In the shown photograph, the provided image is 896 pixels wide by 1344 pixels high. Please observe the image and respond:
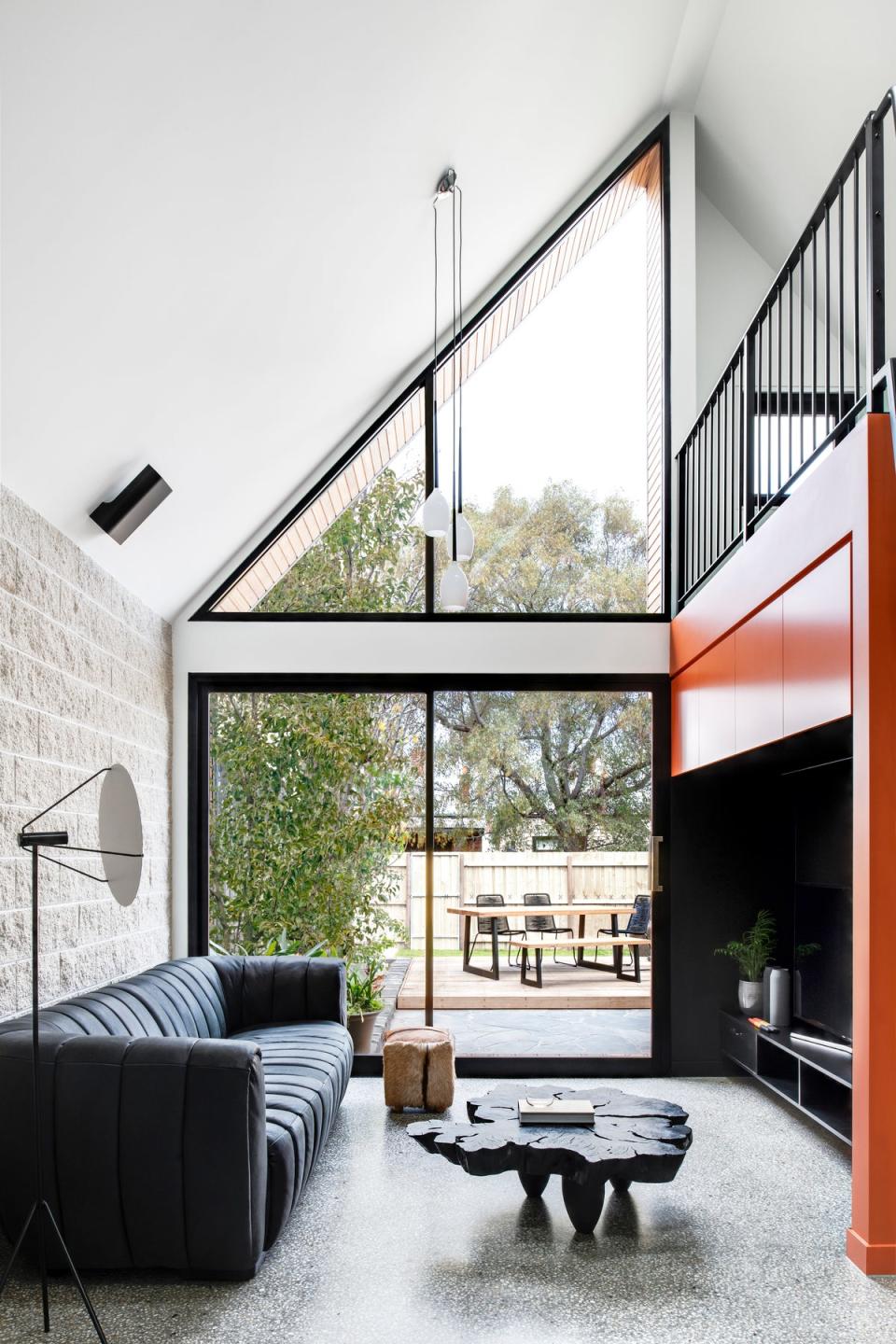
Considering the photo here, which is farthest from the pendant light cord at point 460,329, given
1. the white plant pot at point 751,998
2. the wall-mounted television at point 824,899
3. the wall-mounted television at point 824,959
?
the white plant pot at point 751,998

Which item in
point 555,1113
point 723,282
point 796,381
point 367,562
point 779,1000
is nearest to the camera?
point 555,1113

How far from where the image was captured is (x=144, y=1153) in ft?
10.2

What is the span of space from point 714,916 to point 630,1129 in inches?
92.7

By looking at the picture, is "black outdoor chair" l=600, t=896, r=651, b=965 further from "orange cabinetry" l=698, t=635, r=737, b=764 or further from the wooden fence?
"orange cabinetry" l=698, t=635, r=737, b=764

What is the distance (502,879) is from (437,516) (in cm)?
251

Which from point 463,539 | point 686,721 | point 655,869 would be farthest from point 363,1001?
point 463,539

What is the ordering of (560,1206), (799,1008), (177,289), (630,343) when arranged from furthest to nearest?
(630,343) → (799,1008) → (560,1206) → (177,289)

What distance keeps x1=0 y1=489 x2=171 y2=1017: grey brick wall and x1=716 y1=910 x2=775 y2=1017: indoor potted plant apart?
297 centimetres

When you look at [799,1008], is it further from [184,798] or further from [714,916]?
[184,798]

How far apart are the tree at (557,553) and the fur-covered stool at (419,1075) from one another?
2366mm

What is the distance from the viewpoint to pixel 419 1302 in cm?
309

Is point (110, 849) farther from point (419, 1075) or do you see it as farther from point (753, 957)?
point (753, 957)

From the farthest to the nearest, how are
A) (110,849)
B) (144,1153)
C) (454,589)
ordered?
(454,589) → (110,849) → (144,1153)

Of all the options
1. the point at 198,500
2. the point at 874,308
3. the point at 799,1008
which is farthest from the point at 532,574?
the point at 874,308
